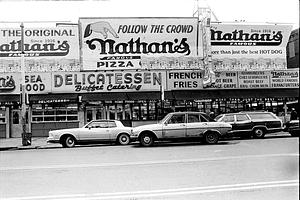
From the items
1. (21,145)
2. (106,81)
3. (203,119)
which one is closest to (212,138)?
(203,119)

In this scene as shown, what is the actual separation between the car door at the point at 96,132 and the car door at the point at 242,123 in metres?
3.50

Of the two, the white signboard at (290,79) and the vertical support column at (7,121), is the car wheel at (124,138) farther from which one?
the white signboard at (290,79)

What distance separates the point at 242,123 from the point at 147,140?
8.72 feet

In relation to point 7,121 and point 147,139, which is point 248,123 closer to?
point 147,139

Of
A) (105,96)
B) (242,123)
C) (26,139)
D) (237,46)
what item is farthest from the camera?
(105,96)

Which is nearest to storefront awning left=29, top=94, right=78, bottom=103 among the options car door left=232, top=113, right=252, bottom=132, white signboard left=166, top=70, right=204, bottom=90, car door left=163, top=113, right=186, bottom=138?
white signboard left=166, top=70, right=204, bottom=90

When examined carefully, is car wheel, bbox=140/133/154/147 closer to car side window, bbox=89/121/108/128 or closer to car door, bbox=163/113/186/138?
car door, bbox=163/113/186/138

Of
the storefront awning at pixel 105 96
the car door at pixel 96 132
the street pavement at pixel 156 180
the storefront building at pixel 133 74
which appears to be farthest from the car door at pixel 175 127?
the storefront awning at pixel 105 96

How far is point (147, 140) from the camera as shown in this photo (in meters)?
9.36

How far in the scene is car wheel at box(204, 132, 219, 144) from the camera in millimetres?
9312

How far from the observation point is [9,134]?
13.0 m

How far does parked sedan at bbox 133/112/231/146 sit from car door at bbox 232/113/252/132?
1.54 ft

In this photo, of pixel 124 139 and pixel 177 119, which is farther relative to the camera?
pixel 124 139

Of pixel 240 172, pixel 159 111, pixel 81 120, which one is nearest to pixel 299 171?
pixel 240 172
